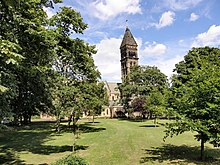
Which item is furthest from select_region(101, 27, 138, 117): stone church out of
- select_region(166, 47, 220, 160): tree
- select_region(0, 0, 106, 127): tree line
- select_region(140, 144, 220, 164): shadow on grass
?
select_region(166, 47, 220, 160): tree

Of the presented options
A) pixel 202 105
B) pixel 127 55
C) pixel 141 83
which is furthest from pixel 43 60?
pixel 127 55

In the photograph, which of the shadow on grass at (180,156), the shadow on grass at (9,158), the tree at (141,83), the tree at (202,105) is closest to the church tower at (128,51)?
the tree at (141,83)

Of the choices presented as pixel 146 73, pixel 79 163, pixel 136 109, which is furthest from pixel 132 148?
pixel 146 73

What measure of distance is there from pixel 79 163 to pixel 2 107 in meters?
3.85

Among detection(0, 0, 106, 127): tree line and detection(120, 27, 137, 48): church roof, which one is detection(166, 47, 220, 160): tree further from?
detection(120, 27, 137, 48): church roof

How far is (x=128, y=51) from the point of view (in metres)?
91.9

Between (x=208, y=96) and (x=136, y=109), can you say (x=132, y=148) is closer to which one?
(x=208, y=96)

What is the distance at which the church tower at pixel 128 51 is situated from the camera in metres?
91.8

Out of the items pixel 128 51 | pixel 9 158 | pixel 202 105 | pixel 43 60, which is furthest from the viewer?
pixel 128 51

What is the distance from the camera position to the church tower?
301 feet

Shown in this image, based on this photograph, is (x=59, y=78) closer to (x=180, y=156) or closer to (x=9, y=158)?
(x=9, y=158)

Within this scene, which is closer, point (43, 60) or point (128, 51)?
point (43, 60)

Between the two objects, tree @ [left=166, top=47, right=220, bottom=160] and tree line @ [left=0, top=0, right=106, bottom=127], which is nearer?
tree line @ [left=0, top=0, right=106, bottom=127]

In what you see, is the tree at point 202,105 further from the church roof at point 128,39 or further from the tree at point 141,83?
the church roof at point 128,39
